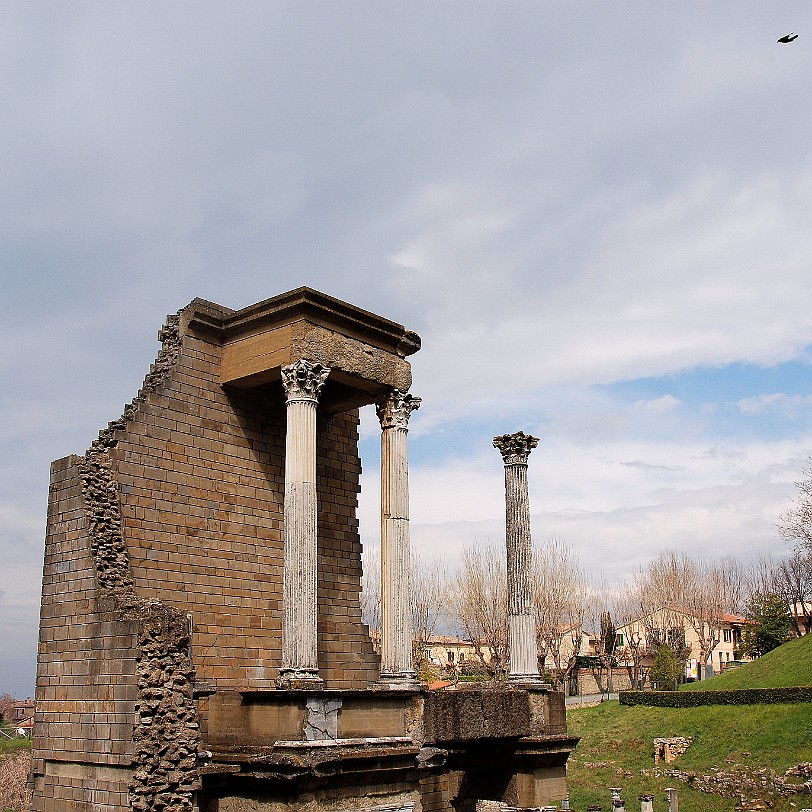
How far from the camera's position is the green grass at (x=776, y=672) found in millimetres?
32156

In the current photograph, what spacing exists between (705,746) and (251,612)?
20306 millimetres

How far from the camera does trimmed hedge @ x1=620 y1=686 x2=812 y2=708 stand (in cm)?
Answer: 2848

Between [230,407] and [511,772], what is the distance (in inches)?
301

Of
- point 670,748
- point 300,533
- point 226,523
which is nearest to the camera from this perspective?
point 300,533

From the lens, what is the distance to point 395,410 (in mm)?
13734

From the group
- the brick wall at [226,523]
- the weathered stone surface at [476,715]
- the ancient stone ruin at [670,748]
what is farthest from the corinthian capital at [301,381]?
the ancient stone ruin at [670,748]

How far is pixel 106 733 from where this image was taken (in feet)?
31.1

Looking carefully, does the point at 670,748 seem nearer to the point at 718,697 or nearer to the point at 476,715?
the point at 718,697

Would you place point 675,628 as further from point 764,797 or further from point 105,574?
point 105,574

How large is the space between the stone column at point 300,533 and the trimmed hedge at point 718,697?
22.3 metres

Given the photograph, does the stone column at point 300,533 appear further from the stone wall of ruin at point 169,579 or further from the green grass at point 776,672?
the green grass at point 776,672

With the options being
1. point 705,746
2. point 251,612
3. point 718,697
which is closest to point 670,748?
point 705,746

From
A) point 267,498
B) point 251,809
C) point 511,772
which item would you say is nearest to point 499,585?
point 511,772

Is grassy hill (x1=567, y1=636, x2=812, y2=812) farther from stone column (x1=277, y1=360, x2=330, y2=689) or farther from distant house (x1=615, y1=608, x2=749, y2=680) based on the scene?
distant house (x1=615, y1=608, x2=749, y2=680)
